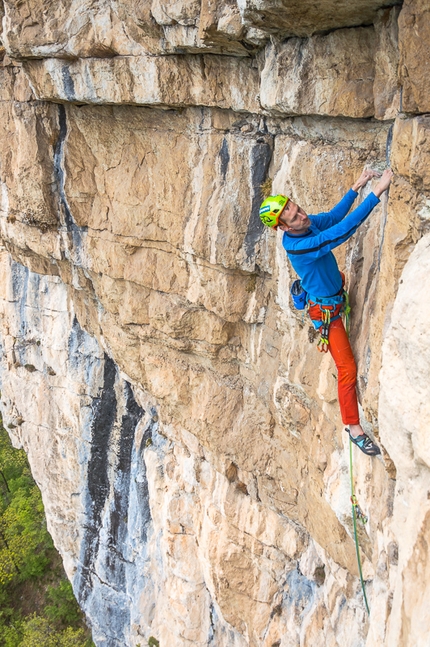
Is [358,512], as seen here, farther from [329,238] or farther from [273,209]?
[273,209]

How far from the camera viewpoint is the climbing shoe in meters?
4.51

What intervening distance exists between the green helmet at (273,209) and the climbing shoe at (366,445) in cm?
197

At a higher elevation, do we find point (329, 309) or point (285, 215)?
point (285, 215)

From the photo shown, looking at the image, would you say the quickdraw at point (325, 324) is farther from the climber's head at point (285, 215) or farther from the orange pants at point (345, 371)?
the climber's head at point (285, 215)

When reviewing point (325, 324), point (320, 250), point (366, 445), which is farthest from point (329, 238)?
point (366, 445)

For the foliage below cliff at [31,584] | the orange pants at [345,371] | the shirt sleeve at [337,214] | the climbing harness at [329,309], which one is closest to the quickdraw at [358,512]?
the orange pants at [345,371]

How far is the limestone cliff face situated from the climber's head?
2.02 ft

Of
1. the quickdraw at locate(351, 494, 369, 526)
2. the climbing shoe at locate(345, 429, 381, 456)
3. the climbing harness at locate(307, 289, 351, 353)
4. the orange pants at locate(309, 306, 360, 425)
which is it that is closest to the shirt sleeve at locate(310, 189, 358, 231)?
the climbing harness at locate(307, 289, 351, 353)

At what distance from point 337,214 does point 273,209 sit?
537 mm

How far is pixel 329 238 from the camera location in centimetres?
413

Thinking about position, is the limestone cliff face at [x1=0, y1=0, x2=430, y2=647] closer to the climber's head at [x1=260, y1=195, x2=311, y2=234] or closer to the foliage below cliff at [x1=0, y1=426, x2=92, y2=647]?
the climber's head at [x1=260, y1=195, x2=311, y2=234]

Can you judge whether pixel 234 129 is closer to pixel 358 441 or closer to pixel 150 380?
pixel 358 441

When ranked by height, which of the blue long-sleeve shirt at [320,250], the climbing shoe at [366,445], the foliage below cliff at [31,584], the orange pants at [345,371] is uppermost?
the blue long-sleeve shirt at [320,250]

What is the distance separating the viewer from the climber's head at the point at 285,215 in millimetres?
4355
